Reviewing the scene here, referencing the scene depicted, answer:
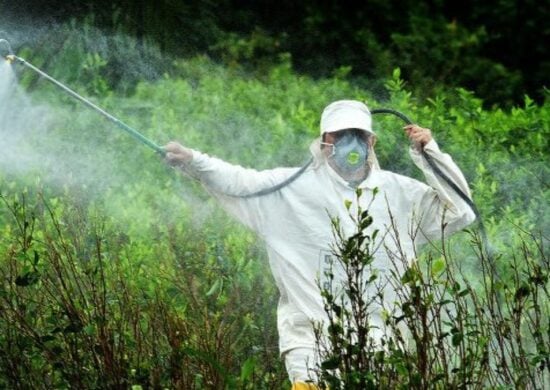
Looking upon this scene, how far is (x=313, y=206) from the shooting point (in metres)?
7.11

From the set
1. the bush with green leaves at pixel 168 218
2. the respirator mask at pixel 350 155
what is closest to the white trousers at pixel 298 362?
the bush with green leaves at pixel 168 218

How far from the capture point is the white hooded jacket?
702 centimetres

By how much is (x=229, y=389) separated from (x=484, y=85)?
9859 millimetres

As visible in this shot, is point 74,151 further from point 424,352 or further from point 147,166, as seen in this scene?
point 424,352

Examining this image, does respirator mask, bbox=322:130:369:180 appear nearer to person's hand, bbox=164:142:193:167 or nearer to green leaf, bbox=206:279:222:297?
person's hand, bbox=164:142:193:167

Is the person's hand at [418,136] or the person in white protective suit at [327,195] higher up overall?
the person's hand at [418,136]

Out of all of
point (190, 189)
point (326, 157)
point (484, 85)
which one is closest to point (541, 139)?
point (190, 189)

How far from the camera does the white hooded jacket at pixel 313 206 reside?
7.02m

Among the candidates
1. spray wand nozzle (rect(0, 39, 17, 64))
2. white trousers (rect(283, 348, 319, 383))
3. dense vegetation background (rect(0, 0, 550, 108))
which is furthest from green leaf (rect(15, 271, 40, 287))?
dense vegetation background (rect(0, 0, 550, 108))

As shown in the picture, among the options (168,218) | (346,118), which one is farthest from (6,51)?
(346,118)

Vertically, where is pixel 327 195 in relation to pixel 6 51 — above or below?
below

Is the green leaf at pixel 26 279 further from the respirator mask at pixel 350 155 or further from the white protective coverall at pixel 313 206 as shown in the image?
the respirator mask at pixel 350 155

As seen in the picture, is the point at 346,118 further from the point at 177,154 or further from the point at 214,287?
the point at 214,287

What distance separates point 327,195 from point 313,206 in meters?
0.07
